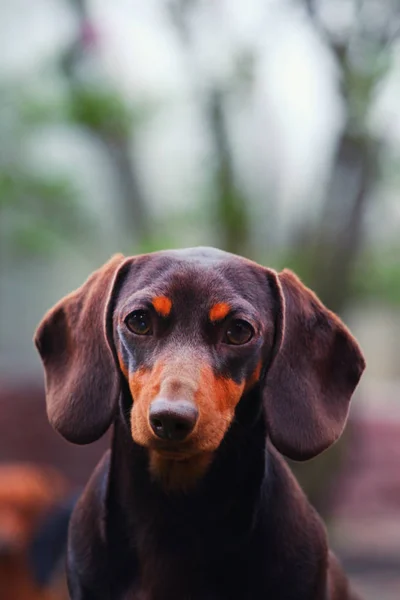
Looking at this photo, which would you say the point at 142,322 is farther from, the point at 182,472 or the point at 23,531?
the point at 23,531

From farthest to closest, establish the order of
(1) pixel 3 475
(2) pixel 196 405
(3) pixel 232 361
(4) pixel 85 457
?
1. (4) pixel 85 457
2. (1) pixel 3 475
3. (3) pixel 232 361
4. (2) pixel 196 405

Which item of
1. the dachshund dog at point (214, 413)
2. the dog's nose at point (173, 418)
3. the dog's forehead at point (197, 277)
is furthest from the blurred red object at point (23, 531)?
the dog's nose at point (173, 418)

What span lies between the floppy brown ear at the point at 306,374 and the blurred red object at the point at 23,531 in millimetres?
2593

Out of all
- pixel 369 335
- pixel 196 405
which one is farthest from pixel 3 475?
pixel 369 335

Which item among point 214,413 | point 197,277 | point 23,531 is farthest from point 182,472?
point 23,531

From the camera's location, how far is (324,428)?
73.0 inches

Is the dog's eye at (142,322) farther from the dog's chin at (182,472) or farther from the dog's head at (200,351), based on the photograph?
the dog's chin at (182,472)

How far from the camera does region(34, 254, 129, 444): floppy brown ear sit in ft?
6.15

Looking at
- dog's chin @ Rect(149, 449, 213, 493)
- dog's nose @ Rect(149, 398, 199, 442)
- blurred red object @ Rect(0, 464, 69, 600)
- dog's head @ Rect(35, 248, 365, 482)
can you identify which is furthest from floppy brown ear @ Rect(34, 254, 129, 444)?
blurred red object @ Rect(0, 464, 69, 600)

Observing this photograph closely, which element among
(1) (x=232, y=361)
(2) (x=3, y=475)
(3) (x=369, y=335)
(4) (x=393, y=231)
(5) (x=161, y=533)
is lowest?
(3) (x=369, y=335)

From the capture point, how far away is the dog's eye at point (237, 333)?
1828 mm

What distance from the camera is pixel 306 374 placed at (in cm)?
189

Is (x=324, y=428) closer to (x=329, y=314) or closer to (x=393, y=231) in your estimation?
(x=329, y=314)

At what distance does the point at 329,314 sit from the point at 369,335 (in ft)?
23.1
